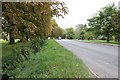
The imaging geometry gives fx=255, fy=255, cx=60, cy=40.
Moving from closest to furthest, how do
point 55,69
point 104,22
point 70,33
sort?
point 55,69, point 104,22, point 70,33

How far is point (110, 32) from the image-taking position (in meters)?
56.5

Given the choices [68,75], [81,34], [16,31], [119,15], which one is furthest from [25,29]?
[81,34]

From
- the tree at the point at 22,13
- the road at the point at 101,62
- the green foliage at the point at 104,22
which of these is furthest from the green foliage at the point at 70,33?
the tree at the point at 22,13

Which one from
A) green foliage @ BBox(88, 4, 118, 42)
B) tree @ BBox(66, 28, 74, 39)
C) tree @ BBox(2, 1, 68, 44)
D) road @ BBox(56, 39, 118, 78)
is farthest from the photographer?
tree @ BBox(66, 28, 74, 39)

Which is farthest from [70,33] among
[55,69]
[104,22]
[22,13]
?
[55,69]

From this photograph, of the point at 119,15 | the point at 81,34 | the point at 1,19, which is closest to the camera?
the point at 1,19

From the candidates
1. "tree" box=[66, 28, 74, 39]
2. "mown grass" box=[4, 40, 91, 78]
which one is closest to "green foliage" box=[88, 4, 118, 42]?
"mown grass" box=[4, 40, 91, 78]

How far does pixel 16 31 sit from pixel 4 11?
81cm

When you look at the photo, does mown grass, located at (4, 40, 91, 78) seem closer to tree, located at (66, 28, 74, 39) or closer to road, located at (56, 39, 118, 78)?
road, located at (56, 39, 118, 78)

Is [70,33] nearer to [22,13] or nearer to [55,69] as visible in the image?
[22,13]

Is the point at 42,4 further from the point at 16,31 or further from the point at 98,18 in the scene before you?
the point at 98,18

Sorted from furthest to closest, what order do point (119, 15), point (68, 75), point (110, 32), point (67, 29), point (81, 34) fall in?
1. point (67, 29)
2. point (81, 34)
3. point (110, 32)
4. point (119, 15)
5. point (68, 75)

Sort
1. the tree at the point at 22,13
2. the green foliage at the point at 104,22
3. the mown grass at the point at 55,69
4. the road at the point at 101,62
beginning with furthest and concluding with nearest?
the green foliage at the point at 104,22 < the road at the point at 101,62 < the tree at the point at 22,13 < the mown grass at the point at 55,69

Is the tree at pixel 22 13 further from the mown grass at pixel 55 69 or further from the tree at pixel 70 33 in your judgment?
the tree at pixel 70 33
